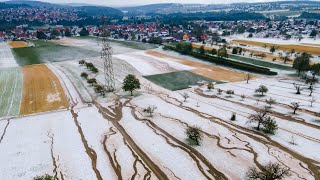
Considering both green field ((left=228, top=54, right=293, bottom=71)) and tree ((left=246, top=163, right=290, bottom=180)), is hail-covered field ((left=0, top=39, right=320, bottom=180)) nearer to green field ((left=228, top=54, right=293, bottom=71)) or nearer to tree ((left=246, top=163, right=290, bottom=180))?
tree ((left=246, top=163, right=290, bottom=180))

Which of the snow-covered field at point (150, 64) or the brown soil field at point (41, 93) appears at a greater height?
the snow-covered field at point (150, 64)

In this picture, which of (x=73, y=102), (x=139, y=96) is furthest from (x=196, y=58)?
(x=73, y=102)

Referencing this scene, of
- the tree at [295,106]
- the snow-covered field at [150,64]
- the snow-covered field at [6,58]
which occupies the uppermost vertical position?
the tree at [295,106]

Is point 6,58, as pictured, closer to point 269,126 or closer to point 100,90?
point 100,90

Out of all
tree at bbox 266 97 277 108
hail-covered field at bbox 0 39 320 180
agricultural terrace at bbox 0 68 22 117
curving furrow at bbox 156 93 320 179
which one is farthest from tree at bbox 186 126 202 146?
agricultural terrace at bbox 0 68 22 117

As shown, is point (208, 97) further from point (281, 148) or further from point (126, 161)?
point (126, 161)

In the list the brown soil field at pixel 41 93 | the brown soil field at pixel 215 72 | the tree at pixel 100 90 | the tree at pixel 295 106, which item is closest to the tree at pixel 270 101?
the tree at pixel 295 106

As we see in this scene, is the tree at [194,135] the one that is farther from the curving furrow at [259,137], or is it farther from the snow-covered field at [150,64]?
the snow-covered field at [150,64]
